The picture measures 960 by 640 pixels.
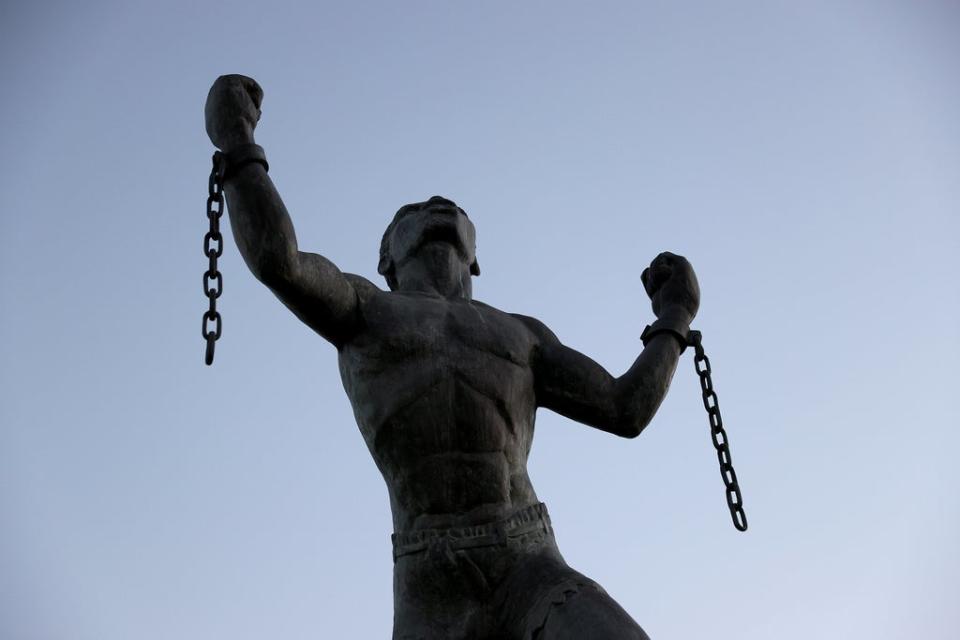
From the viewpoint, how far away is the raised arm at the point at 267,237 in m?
5.22

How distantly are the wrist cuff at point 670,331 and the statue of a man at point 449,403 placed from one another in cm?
20

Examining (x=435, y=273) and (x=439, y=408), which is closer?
(x=439, y=408)

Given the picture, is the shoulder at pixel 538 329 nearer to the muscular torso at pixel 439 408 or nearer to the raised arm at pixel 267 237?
the muscular torso at pixel 439 408

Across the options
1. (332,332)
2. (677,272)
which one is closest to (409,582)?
(332,332)

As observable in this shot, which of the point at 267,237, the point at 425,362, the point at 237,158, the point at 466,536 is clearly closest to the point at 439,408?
the point at 425,362

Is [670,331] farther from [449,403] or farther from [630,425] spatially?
[449,403]

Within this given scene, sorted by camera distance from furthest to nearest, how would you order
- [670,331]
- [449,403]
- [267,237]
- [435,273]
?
[670,331]
[435,273]
[449,403]
[267,237]

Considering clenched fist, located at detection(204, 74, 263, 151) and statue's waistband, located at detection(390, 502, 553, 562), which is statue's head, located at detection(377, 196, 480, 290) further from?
statue's waistband, located at detection(390, 502, 553, 562)

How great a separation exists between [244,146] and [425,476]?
1574mm

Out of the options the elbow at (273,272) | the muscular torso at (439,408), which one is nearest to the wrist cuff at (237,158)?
the elbow at (273,272)

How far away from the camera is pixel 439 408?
5.48 metres

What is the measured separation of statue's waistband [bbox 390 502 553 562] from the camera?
5.27 meters

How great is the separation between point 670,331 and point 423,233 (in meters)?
1.30

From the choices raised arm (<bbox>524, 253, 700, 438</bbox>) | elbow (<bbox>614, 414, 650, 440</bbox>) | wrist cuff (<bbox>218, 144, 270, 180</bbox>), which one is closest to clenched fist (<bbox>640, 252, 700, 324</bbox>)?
raised arm (<bbox>524, 253, 700, 438</bbox>)
